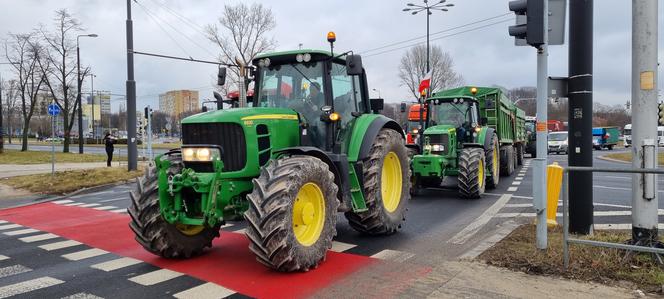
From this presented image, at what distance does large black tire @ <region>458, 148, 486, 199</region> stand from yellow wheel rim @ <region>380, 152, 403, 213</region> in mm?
3701

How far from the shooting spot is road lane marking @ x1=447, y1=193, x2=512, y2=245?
7457mm

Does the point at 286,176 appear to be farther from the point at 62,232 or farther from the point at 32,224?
the point at 32,224

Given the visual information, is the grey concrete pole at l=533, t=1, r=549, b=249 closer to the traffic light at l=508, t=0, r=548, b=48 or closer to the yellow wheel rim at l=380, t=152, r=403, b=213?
the traffic light at l=508, t=0, r=548, b=48

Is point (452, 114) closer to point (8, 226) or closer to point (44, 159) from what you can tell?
A: point (8, 226)

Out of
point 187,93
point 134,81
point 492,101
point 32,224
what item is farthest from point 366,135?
point 187,93

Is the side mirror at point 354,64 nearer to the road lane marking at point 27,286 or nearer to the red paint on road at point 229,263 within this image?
the red paint on road at point 229,263

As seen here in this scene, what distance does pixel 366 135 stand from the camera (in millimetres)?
7227

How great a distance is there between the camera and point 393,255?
21.3ft

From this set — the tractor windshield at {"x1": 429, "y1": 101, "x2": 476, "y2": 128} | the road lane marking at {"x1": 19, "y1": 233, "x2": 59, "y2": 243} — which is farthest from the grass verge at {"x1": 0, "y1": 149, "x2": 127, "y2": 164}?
the road lane marking at {"x1": 19, "y1": 233, "x2": 59, "y2": 243}

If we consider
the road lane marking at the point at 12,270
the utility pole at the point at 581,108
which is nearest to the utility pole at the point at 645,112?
the utility pole at the point at 581,108

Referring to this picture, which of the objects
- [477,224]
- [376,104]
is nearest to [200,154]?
[376,104]

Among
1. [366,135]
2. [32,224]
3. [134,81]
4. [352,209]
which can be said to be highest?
[134,81]

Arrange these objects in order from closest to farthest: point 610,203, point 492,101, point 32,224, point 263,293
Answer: point 263,293
point 32,224
point 610,203
point 492,101

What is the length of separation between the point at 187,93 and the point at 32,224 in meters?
52.2
